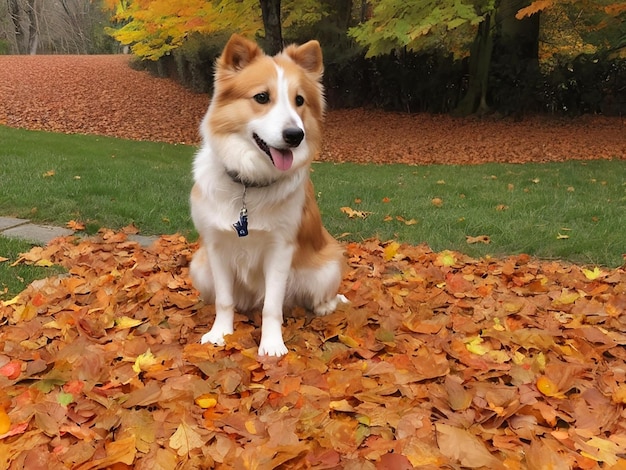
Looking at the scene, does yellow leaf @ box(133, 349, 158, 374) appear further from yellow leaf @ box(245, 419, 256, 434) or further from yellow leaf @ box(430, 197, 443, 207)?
yellow leaf @ box(430, 197, 443, 207)

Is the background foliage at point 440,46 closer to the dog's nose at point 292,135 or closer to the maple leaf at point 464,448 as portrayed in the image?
the dog's nose at point 292,135

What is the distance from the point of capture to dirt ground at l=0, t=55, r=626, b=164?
13281 mm

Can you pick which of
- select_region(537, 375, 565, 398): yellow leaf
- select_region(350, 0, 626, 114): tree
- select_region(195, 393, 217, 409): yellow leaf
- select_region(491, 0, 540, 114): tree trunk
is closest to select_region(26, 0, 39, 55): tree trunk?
select_region(350, 0, 626, 114): tree

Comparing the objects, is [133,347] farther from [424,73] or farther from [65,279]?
[424,73]

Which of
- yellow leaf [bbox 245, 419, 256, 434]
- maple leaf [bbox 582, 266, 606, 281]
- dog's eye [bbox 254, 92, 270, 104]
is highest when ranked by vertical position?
dog's eye [bbox 254, 92, 270, 104]

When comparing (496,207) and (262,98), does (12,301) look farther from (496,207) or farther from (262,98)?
(496,207)

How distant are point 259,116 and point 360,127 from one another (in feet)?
48.1

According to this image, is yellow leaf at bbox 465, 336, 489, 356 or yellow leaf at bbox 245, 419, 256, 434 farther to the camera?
yellow leaf at bbox 465, 336, 489, 356

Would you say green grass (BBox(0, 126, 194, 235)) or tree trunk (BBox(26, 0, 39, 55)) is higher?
tree trunk (BBox(26, 0, 39, 55))

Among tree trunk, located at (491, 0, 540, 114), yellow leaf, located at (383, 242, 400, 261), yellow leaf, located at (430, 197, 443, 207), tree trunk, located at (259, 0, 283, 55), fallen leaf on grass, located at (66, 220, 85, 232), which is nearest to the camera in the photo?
yellow leaf, located at (383, 242, 400, 261)

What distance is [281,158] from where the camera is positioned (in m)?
2.85

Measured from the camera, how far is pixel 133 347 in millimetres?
2959

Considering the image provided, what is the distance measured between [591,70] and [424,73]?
16.4 ft

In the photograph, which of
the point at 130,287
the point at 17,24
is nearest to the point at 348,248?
the point at 130,287
